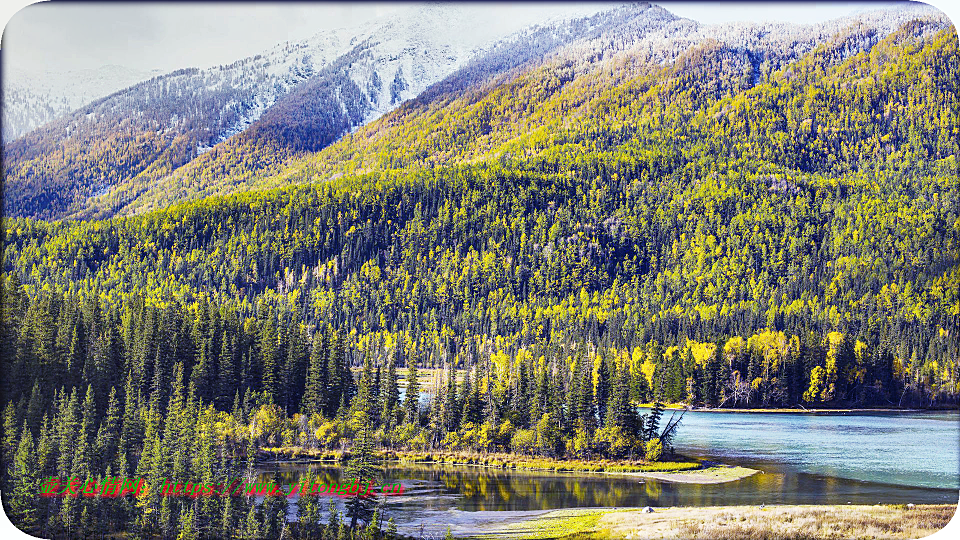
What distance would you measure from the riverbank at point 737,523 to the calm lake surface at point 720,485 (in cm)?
235

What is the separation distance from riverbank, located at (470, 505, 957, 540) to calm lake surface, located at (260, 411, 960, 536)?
2353 mm

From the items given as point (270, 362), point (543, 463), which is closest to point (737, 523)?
point (543, 463)

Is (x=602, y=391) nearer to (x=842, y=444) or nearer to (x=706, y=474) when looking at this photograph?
(x=706, y=474)

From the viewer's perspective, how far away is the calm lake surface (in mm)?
52406

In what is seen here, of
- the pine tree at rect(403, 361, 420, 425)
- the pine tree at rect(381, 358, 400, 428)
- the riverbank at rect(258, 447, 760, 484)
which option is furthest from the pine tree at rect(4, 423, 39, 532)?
the pine tree at rect(403, 361, 420, 425)

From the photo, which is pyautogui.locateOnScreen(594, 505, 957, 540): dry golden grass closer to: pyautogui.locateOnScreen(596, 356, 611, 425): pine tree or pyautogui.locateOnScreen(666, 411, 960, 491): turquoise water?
pyautogui.locateOnScreen(666, 411, 960, 491): turquoise water

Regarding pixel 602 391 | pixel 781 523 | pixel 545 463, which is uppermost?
pixel 602 391

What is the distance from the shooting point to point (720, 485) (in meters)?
60.1

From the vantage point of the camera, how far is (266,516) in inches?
1720

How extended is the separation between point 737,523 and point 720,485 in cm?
1452

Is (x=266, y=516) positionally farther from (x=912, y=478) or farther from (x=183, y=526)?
(x=912, y=478)

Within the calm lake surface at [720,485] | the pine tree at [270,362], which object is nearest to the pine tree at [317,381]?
the pine tree at [270,362]

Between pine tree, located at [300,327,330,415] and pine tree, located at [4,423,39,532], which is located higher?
pine tree, located at [300,327,330,415]

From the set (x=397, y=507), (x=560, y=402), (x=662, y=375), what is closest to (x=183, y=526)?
(x=397, y=507)
